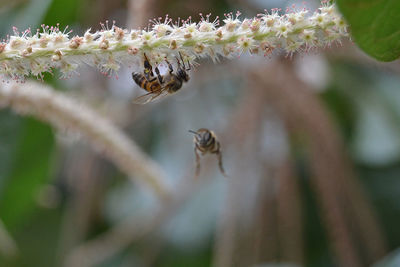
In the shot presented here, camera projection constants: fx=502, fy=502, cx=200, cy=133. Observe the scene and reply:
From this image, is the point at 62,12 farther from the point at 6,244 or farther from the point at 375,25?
the point at 375,25

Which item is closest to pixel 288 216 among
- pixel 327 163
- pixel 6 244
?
pixel 327 163

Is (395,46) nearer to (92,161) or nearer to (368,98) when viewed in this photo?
(92,161)

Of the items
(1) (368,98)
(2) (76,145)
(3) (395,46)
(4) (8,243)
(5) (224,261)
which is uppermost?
(1) (368,98)

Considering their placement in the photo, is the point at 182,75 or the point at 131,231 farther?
the point at 131,231

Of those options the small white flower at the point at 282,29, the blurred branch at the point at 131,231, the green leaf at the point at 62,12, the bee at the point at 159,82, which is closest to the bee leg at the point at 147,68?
the bee at the point at 159,82

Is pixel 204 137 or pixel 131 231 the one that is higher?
pixel 204 137

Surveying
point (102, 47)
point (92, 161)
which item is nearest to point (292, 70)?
point (92, 161)

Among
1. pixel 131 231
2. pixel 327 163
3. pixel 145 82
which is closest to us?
pixel 145 82

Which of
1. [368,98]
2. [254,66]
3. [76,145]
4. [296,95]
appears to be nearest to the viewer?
[296,95]
